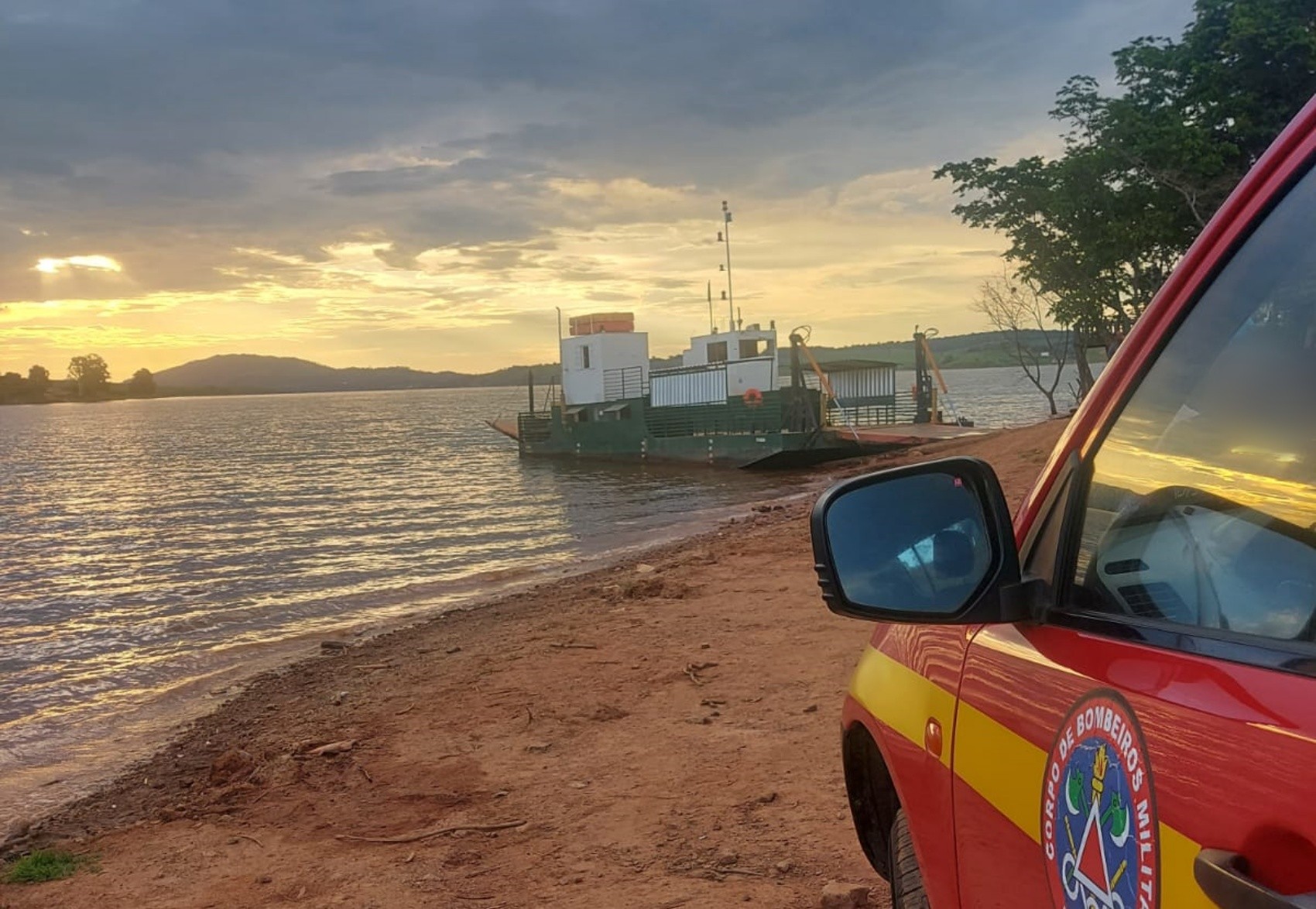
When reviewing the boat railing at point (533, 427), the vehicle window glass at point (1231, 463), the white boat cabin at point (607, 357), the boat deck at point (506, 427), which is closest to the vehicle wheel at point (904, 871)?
the vehicle window glass at point (1231, 463)

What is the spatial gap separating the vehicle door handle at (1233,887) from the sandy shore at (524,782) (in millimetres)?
3014

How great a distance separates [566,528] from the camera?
2278 cm

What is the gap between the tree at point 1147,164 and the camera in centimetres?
1658

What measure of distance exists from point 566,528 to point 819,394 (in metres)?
13.0

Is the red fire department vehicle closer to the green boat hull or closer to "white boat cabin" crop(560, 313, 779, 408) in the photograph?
the green boat hull

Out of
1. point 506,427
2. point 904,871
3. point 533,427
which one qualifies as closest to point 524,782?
point 904,871

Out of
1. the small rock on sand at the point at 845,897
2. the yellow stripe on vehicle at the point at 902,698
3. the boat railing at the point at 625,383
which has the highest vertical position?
the boat railing at the point at 625,383

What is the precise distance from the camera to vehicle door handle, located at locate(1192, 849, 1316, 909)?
3.02 feet

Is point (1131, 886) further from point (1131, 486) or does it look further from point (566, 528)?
point (566, 528)

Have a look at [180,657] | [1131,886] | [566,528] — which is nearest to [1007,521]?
[1131,886]

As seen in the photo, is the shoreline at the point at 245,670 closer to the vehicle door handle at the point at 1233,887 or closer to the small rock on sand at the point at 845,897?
the small rock on sand at the point at 845,897

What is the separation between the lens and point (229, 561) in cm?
1998

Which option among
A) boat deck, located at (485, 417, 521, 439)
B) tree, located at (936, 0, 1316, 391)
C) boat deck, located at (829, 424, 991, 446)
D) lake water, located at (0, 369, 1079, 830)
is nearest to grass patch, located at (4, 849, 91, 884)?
lake water, located at (0, 369, 1079, 830)

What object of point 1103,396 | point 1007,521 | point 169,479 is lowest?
point 169,479
